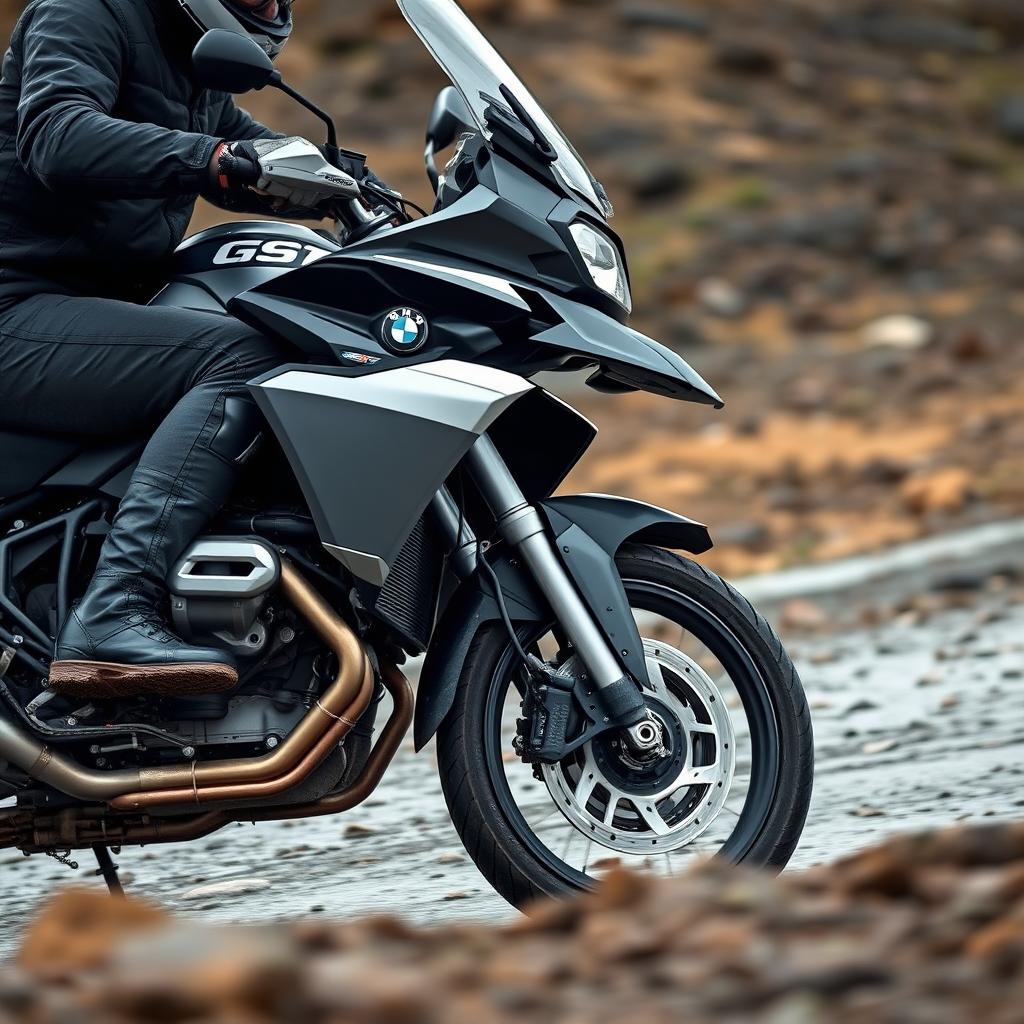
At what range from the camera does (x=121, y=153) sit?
3959mm

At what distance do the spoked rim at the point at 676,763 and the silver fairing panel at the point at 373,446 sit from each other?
445 millimetres

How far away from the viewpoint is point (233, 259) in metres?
4.32

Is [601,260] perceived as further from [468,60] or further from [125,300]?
[125,300]

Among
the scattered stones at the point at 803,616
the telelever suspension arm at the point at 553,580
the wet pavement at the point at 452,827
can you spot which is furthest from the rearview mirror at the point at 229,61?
the scattered stones at the point at 803,616

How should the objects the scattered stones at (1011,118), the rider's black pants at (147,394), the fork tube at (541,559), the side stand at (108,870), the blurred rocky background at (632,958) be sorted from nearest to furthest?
the blurred rocky background at (632,958) < the rider's black pants at (147,394) < the fork tube at (541,559) < the side stand at (108,870) < the scattered stones at (1011,118)

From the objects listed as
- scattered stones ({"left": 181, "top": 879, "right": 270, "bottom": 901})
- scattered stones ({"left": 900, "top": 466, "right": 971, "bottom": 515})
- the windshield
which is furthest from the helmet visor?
scattered stones ({"left": 900, "top": 466, "right": 971, "bottom": 515})

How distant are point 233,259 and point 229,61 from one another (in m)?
0.64

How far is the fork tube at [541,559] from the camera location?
4145 millimetres

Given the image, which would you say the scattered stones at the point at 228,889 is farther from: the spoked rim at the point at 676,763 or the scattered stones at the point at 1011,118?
the scattered stones at the point at 1011,118

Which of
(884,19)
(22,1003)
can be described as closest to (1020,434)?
(22,1003)

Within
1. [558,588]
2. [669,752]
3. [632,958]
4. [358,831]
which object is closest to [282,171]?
[558,588]

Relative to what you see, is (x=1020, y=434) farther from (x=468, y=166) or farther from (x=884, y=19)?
(x=884, y=19)

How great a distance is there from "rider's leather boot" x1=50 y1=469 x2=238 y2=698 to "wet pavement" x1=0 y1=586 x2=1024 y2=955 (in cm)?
88

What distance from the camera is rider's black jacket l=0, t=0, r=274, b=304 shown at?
3975 millimetres
